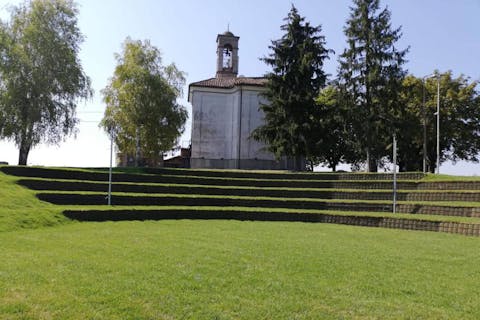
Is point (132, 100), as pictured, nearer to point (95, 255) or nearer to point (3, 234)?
point (3, 234)

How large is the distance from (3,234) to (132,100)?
21280 mm

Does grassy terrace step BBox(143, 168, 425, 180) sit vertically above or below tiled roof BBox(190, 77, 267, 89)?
below

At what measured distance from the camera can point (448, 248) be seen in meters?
8.67

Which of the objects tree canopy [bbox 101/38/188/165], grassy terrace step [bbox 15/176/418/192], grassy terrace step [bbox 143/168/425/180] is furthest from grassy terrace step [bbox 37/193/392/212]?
tree canopy [bbox 101/38/188/165]

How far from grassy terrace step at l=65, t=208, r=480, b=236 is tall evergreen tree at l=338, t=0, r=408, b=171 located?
12.7 meters

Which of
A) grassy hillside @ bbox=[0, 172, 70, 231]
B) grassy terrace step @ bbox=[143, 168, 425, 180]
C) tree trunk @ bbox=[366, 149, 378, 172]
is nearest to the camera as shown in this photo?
grassy hillside @ bbox=[0, 172, 70, 231]

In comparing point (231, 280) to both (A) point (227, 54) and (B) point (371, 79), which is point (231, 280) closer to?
(B) point (371, 79)

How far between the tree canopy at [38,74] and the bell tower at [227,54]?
15382 mm

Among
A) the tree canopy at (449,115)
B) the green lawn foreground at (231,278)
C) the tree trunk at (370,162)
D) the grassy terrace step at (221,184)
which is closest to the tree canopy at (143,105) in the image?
the grassy terrace step at (221,184)

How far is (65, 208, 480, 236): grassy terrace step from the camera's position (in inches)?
488

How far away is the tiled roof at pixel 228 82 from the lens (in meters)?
35.0

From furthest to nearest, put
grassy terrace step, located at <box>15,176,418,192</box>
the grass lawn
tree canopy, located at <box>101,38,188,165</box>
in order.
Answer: tree canopy, located at <box>101,38,188,165</box> → grassy terrace step, located at <box>15,176,418,192</box> → the grass lawn

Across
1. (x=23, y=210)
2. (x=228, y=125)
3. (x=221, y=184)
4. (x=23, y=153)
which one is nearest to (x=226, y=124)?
(x=228, y=125)

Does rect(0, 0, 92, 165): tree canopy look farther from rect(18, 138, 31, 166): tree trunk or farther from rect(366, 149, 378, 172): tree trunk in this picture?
rect(366, 149, 378, 172): tree trunk
